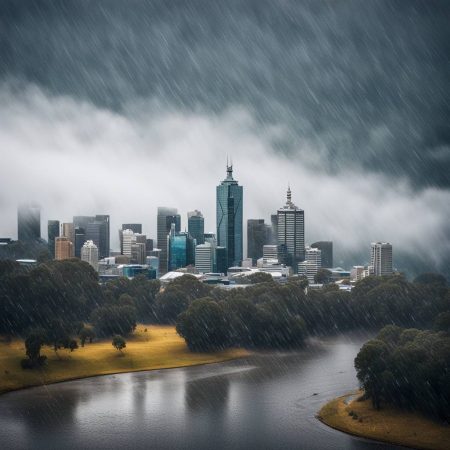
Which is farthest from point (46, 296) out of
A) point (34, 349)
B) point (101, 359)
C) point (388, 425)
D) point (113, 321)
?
point (388, 425)

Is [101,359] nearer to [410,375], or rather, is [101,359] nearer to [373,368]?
[373,368]

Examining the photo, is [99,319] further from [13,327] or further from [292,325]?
[292,325]

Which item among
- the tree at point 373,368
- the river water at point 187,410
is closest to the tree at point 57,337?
the river water at point 187,410

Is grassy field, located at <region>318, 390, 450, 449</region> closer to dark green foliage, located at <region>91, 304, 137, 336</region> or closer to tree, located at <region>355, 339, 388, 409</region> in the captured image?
tree, located at <region>355, 339, 388, 409</region>

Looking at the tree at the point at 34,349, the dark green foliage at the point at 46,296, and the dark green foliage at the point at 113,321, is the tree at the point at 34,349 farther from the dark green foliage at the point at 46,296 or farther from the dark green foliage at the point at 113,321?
the dark green foliage at the point at 113,321

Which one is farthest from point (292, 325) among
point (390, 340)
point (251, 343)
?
point (390, 340)

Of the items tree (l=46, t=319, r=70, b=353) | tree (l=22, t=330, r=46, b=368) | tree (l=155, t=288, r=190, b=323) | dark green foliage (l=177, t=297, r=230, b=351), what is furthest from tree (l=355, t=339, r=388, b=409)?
tree (l=155, t=288, r=190, b=323)
